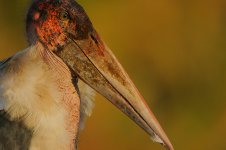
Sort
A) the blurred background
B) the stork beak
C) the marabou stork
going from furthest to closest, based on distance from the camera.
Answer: the blurred background, the stork beak, the marabou stork

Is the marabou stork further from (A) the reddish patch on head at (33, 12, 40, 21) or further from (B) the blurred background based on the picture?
(B) the blurred background

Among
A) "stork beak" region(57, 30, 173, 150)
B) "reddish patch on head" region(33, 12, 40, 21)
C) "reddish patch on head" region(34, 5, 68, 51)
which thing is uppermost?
"reddish patch on head" region(33, 12, 40, 21)

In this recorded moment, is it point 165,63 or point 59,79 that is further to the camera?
point 165,63

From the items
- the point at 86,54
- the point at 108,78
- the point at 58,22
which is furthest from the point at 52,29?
the point at 108,78

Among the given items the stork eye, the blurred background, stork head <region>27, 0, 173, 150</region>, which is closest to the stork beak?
stork head <region>27, 0, 173, 150</region>

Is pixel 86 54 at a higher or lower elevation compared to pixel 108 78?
higher

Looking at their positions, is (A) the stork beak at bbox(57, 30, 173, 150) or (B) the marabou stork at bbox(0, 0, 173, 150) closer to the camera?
(B) the marabou stork at bbox(0, 0, 173, 150)

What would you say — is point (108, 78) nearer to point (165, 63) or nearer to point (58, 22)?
point (58, 22)

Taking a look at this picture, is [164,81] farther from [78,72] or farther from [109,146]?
[78,72]
